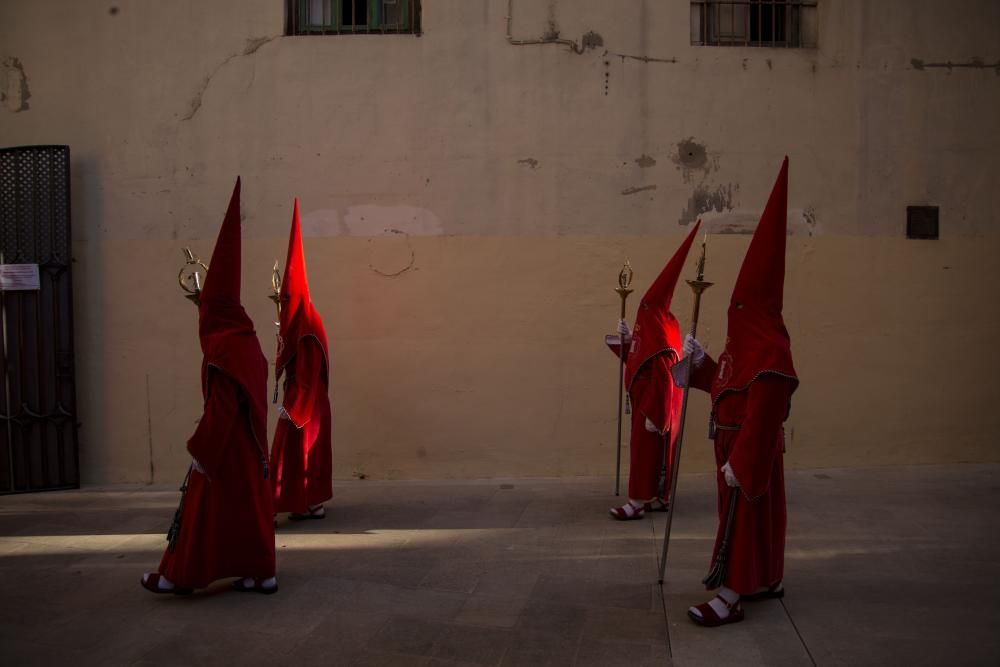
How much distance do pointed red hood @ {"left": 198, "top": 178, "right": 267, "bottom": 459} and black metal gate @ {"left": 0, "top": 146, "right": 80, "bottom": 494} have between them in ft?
13.6

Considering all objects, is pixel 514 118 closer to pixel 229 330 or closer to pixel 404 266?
pixel 404 266

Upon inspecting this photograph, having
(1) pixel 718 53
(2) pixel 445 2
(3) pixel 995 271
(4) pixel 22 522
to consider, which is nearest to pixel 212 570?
(4) pixel 22 522

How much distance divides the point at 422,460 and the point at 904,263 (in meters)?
5.34

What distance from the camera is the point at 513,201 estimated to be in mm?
8531

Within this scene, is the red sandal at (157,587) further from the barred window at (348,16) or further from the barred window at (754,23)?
the barred window at (754,23)

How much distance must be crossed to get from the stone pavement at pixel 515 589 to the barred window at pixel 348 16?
479cm

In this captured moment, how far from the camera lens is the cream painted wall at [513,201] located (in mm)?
8516

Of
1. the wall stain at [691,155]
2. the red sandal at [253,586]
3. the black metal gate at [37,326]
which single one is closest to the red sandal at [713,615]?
the red sandal at [253,586]

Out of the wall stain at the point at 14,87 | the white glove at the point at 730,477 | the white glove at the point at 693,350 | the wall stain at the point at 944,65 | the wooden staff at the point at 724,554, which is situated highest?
the wall stain at the point at 944,65

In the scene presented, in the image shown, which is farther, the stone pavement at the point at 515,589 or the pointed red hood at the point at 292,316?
the pointed red hood at the point at 292,316

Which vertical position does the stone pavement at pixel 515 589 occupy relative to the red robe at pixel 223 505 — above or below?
below

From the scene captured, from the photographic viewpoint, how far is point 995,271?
341 inches

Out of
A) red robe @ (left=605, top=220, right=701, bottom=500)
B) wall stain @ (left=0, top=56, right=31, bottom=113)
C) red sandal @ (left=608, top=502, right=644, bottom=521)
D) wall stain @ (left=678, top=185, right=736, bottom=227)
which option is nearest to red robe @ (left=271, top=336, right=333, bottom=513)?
red sandal @ (left=608, top=502, right=644, bottom=521)

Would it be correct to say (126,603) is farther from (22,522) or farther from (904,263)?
(904,263)
